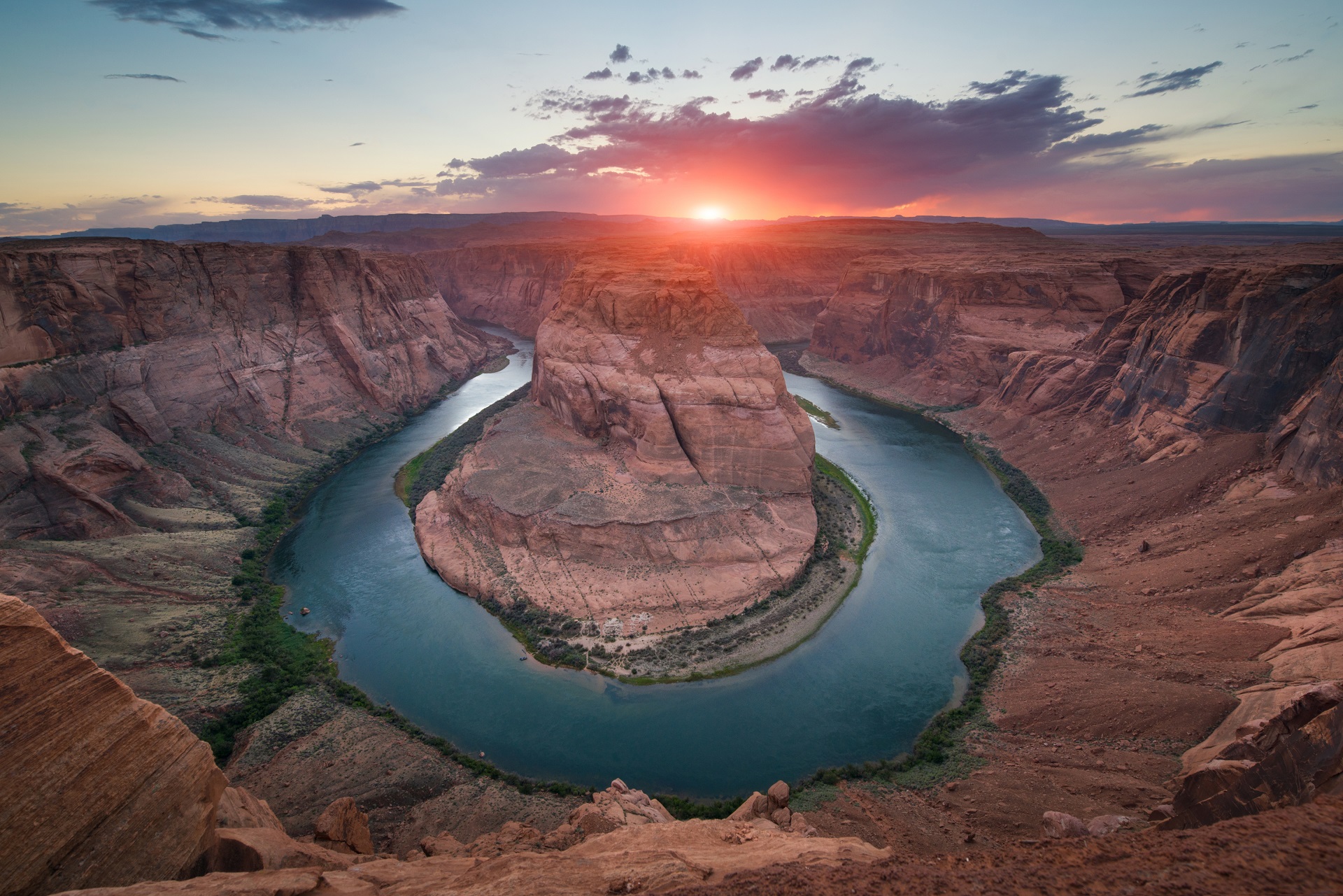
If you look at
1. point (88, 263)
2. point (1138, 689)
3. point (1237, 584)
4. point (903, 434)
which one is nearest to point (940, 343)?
point (903, 434)

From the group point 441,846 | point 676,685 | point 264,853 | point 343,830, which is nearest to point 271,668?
point 343,830

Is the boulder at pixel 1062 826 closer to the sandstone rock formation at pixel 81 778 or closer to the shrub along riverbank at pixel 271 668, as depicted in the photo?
the shrub along riverbank at pixel 271 668

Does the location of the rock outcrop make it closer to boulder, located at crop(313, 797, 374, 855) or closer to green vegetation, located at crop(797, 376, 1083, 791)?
green vegetation, located at crop(797, 376, 1083, 791)

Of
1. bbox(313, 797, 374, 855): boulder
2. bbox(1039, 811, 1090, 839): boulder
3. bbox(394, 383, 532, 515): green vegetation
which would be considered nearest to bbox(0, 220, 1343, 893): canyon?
bbox(1039, 811, 1090, 839): boulder

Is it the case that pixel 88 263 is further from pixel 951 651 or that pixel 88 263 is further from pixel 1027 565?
pixel 1027 565

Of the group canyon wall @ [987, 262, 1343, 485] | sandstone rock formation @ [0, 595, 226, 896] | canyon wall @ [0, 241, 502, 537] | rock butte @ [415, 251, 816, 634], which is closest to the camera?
sandstone rock formation @ [0, 595, 226, 896]

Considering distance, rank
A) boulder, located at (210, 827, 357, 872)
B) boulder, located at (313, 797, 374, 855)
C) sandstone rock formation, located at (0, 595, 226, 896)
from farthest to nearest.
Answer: boulder, located at (313, 797, 374, 855) < boulder, located at (210, 827, 357, 872) < sandstone rock formation, located at (0, 595, 226, 896)

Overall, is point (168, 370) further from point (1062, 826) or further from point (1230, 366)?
point (1230, 366)
